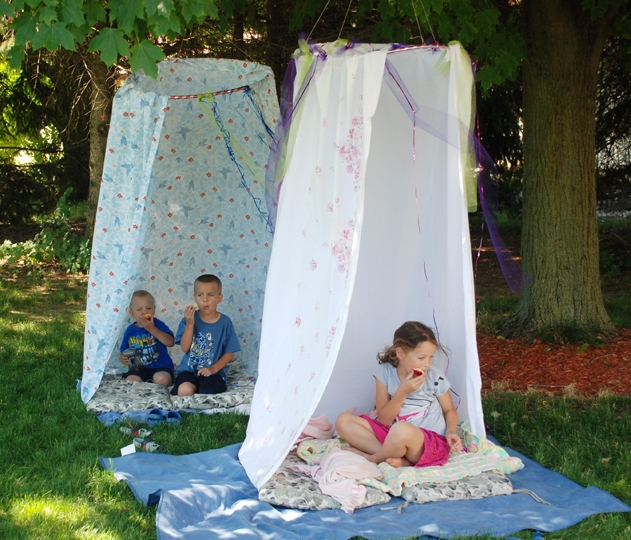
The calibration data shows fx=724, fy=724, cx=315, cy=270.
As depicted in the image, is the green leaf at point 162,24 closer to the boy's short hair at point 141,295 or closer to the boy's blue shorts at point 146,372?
the boy's short hair at point 141,295

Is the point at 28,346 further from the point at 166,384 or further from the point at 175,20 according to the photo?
the point at 175,20

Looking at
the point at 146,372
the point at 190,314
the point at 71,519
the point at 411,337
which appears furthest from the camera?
the point at 146,372

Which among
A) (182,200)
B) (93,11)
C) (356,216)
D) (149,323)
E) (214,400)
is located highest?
(93,11)

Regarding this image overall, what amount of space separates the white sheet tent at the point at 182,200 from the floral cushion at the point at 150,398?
140 millimetres

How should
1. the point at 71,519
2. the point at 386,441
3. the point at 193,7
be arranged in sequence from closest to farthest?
the point at 71,519, the point at 193,7, the point at 386,441

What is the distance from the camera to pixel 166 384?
511 centimetres

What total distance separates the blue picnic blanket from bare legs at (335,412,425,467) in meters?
0.29

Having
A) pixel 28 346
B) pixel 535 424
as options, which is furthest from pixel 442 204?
pixel 28 346

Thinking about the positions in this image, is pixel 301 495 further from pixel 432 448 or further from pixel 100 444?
pixel 100 444

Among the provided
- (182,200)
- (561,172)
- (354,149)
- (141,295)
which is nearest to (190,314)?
(141,295)

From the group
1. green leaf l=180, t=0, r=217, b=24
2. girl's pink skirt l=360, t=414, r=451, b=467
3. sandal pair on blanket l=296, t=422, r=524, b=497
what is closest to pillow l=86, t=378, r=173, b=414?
sandal pair on blanket l=296, t=422, r=524, b=497

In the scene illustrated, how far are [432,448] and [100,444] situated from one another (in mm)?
1802

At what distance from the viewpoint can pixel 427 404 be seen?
148 inches

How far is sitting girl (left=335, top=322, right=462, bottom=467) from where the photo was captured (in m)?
3.55
